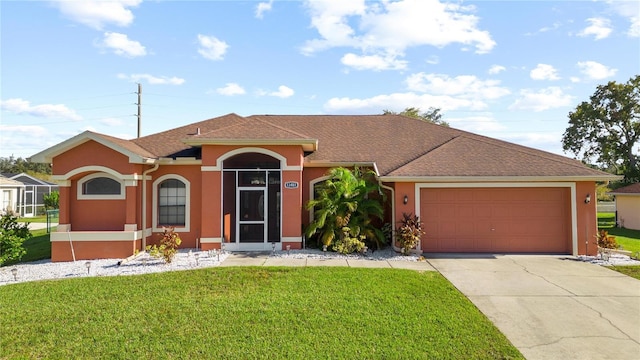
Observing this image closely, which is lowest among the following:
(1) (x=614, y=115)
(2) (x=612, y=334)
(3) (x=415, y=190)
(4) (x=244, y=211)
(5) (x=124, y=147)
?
(2) (x=612, y=334)

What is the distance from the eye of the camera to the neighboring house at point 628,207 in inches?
→ 858

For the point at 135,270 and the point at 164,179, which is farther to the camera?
the point at 164,179

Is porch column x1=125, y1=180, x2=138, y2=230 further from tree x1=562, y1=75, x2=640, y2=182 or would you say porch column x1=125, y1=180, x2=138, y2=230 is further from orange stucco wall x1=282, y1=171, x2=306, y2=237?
tree x1=562, y1=75, x2=640, y2=182

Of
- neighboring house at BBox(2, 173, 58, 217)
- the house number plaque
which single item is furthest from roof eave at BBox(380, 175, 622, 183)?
neighboring house at BBox(2, 173, 58, 217)

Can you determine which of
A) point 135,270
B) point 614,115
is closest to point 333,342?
point 135,270

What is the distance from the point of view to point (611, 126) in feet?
93.4

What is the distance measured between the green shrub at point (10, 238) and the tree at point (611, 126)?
3720 cm

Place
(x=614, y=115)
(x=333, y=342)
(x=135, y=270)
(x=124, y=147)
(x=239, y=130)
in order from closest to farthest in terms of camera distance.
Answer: (x=333, y=342) → (x=135, y=270) → (x=124, y=147) → (x=239, y=130) → (x=614, y=115)

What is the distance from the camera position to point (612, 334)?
5676 millimetres

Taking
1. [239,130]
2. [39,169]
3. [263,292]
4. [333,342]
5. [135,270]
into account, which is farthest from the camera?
[39,169]

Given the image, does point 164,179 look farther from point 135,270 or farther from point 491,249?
point 491,249

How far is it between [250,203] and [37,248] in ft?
29.9

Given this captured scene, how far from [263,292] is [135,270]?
175 inches

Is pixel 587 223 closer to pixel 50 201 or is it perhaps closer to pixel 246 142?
pixel 246 142
